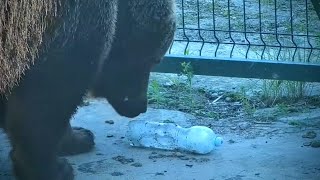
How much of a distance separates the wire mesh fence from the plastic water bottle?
1486 mm

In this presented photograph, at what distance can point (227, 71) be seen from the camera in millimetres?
7145

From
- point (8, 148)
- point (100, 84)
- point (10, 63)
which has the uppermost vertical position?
point (10, 63)

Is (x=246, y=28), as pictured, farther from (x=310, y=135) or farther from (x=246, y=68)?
(x=310, y=135)

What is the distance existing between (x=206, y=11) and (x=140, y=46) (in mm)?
4085

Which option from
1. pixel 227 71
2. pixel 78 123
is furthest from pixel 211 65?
pixel 78 123

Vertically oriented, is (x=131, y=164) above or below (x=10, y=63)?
below

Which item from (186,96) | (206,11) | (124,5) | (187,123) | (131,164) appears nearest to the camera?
(124,5)

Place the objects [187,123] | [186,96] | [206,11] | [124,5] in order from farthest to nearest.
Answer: [206,11], [186,96], [187,123], [124,5]

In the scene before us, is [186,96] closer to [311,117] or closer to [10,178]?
[311,117]

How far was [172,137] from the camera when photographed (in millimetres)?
6234

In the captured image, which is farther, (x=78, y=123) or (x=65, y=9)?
(x=78, y=123)

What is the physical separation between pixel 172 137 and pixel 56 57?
1.51m

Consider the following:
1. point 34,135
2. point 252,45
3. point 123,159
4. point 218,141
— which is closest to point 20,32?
point 34,135

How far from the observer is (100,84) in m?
6.17
